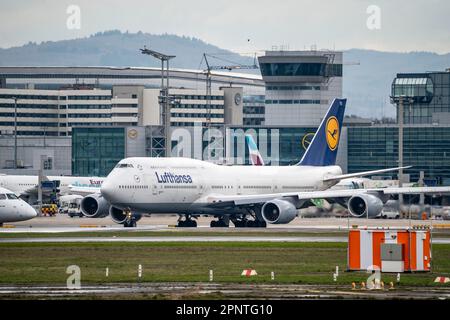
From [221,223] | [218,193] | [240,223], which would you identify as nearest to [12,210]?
[218,193]

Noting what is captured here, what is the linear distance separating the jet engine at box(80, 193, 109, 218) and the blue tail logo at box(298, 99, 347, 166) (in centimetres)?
2093

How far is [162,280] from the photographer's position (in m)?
53.8

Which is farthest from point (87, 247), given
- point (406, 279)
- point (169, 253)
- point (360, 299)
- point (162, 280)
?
point (360, 299)

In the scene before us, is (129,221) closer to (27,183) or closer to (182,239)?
(182,239)

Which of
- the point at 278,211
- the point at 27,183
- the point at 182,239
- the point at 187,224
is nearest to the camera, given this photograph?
the point at 182,239

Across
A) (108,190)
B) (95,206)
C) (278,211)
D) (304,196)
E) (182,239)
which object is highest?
(108,190)

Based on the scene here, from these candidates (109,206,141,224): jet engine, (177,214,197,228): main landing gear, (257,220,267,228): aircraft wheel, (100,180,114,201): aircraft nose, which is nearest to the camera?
(100,180,114,201): aircraft nose

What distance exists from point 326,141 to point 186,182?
1930cm

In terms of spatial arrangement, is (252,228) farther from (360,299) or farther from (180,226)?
(360,299)

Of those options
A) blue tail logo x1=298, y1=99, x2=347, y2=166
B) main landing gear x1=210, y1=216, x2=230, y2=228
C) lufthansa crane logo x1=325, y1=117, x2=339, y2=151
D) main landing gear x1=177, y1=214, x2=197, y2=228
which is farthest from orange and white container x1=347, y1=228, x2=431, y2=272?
lufthansa crane logo x1=325, y1=117, x2=339, y2=151

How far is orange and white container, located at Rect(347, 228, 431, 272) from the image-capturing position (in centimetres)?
5644

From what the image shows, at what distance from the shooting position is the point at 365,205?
103688 mm

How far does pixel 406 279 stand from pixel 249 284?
7434 mm

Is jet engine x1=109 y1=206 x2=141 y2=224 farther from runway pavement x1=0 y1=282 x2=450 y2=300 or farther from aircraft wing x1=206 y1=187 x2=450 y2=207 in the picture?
runway pavement x1=0 y1=282 x2=450 y2=300
